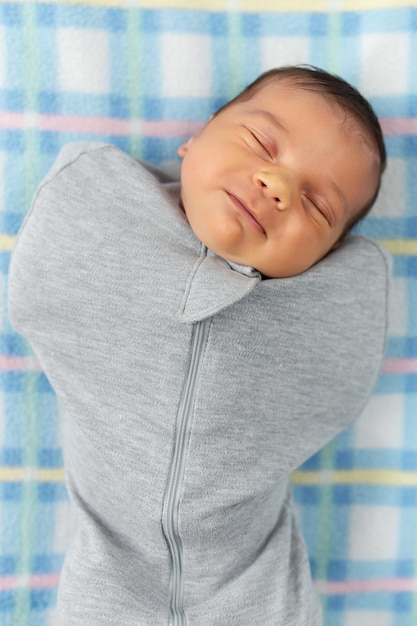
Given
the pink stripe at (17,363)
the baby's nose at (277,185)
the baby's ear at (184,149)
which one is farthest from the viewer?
the pink stripe at (17,363)

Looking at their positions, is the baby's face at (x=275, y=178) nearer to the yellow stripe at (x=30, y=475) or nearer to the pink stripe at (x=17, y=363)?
the pink stripe at (x=17, y=363)

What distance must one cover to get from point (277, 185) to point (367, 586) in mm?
885

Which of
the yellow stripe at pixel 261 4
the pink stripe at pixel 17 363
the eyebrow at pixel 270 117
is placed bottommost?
the pink stripe at pixel 17 363

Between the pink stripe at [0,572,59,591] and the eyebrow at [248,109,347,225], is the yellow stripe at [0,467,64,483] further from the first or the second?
the eyebrow at [248,109,347,225]

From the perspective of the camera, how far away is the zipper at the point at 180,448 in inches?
43.4

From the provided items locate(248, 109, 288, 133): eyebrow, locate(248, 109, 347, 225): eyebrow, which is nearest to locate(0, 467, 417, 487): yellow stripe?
locate(248, 109, 347, 225): eyebrow

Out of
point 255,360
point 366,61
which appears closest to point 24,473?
point 255,360

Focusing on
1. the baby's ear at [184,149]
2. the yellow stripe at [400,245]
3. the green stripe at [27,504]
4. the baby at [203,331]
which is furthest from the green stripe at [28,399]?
the yellow stripe at [400,245]

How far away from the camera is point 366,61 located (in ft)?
4.36

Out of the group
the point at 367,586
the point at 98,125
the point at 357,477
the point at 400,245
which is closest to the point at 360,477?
the point at 357,477

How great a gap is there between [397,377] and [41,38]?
0.92 meters

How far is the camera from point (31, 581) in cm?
137

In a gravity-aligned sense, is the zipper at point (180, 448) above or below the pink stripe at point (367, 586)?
above

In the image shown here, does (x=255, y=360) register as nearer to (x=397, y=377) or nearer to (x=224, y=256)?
(x=224, y=256)
